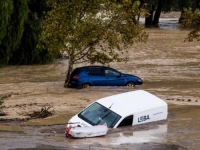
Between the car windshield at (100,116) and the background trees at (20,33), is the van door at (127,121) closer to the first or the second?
the car windshield at (100,116)

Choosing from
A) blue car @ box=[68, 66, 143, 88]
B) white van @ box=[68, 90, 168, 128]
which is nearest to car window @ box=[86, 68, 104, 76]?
blue car @ box=[68, 66, 143, 88]

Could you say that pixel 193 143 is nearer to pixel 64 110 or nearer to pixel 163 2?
pixel 64 110

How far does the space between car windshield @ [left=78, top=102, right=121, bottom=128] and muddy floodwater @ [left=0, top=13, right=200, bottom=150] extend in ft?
1.23

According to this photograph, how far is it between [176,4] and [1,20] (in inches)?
1395

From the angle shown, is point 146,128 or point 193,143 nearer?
point 193,143

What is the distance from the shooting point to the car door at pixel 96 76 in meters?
26.5

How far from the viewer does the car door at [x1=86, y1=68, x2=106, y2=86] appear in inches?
1043

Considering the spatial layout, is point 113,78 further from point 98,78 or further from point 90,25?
point 90,25

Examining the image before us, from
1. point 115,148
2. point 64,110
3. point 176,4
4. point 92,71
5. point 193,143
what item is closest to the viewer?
point 115,148

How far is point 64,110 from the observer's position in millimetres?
20078

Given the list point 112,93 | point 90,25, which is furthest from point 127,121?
point 90,25

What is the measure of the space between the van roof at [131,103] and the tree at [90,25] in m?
10.5

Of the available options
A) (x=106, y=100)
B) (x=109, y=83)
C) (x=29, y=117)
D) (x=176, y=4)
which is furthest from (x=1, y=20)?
(x=176, y=4)

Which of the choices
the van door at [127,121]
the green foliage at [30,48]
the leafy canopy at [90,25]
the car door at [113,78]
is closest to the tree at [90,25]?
the leafy canopy at [90,25]
